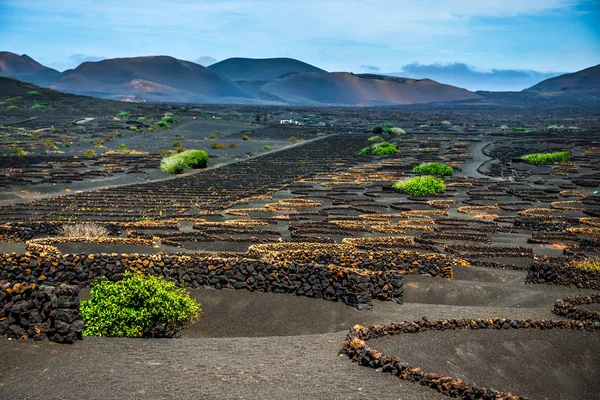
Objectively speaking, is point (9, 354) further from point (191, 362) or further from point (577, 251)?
point (577, 251)

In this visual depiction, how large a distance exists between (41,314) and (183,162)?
6185cm

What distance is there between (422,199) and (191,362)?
1587 inches

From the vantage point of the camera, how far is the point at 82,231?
34938 millimetres

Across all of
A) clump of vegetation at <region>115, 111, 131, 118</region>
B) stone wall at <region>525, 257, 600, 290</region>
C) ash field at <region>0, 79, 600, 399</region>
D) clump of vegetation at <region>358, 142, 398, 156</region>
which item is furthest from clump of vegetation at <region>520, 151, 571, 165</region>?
clump of vegetation at <region>115, 111, 131, 118</region>

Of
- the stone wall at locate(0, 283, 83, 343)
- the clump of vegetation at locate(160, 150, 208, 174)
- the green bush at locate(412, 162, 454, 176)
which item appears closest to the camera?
the stone wall at locate(0, 283, 83, 343)

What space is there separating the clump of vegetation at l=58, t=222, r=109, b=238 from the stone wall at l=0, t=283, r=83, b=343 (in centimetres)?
1856

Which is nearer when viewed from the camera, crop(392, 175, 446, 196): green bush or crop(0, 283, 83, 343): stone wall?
crop(0, 283, 83, 343): stone wall

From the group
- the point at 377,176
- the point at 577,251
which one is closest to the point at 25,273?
the point at 577,251

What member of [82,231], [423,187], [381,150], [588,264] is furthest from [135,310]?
[381,150]

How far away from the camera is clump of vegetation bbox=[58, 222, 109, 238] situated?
3466 cm

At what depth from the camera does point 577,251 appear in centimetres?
3306

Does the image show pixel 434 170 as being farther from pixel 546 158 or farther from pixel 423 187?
pixel 546 158

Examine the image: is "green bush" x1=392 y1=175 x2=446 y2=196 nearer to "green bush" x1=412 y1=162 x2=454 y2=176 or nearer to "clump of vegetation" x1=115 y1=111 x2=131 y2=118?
"green bush" x1=412 y1=162 x2=454 y2=176

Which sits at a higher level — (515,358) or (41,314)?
(41,314)
